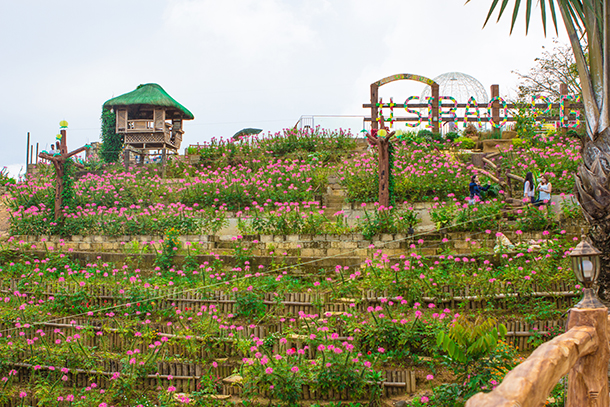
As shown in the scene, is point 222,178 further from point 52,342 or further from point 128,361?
point 128,361

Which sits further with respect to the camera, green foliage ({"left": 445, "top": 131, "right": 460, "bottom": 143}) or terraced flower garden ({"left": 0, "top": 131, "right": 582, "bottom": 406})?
green foliage ({"left": 445, "top": 131, "right": 460, "bottom": 143})

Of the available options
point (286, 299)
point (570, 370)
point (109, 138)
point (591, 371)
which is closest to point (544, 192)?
→ point (286, 299)

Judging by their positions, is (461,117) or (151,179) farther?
(461,117)

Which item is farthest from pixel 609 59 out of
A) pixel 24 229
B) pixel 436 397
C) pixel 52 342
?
pixel 24 229

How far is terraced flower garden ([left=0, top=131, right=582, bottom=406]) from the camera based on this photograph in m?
4.80

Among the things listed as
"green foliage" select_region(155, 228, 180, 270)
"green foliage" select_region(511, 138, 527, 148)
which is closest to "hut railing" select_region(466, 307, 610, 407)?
"green foliage" select_region(155, 228, 180, 270)

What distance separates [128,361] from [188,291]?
62.2 inches

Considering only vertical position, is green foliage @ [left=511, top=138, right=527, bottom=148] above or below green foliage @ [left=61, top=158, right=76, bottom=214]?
above

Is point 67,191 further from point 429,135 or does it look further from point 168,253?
point 429,135

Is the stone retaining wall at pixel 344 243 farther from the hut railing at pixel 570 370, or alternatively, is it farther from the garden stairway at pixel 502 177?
the hut railing at pixel 570 370

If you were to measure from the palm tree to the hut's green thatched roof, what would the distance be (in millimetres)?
16543

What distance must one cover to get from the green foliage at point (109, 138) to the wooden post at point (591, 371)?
65.2ft

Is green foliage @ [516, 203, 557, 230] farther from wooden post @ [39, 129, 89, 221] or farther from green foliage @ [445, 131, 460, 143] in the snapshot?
wooden post @ [39, 129, 89, 221]

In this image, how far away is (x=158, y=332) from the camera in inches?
236
